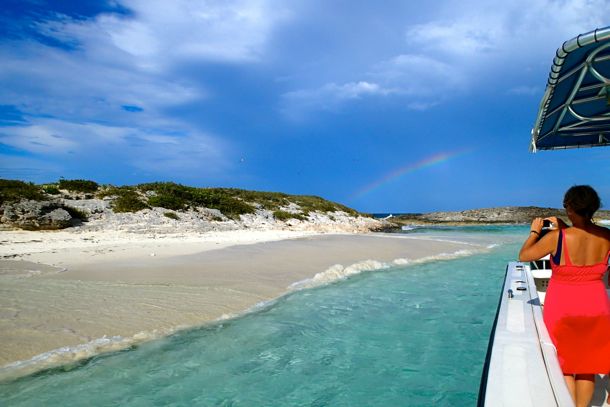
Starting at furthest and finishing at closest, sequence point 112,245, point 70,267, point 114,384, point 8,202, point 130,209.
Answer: point 130,209, point 8,202, point 112,245, point 70,267, point 114,384

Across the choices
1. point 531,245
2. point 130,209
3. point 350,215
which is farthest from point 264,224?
point 531,245

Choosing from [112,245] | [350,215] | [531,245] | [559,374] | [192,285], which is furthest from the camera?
[350,215]

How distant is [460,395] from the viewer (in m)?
3.98

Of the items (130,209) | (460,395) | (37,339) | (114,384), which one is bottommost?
(460,395)

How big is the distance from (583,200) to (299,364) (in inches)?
143

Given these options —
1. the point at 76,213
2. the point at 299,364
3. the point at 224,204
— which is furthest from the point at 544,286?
the point at 224,204

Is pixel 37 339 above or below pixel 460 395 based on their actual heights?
above

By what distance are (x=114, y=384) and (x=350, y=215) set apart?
107 feet

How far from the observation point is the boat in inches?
82.2

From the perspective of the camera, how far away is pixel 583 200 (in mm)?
2549

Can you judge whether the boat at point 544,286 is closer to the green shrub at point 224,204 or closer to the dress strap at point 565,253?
the dress strap at point 565,253

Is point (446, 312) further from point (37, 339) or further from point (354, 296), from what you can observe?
point (37, 339)

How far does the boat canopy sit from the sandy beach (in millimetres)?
5810

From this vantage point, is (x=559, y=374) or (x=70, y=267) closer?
(x=559, y=374)
